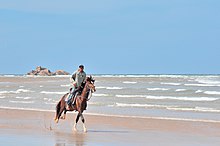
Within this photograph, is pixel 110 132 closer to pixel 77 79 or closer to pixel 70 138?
pixel 77 79

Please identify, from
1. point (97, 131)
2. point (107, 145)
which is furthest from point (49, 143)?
point (97, 131)

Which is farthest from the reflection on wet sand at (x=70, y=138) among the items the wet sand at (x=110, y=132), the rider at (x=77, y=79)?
the rider at (x=77, y=79)

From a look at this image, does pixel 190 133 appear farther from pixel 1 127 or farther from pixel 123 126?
pixel 1 127

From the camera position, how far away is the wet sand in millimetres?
12695

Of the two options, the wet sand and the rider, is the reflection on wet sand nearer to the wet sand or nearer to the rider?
the wet sand

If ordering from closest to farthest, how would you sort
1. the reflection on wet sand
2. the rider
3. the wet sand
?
1. the reflection on wet sand
2. the wet sand
3. the rider

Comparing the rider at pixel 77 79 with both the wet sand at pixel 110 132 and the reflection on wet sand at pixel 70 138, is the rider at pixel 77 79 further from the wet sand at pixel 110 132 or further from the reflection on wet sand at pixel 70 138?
the reflection on wet sand at pixel 70 138

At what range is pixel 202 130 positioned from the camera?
1572 centimetres

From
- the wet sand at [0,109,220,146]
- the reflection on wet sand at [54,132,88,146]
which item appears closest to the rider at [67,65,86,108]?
the wet sand at [0,109,220,146]

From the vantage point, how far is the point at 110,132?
15141 millimetres

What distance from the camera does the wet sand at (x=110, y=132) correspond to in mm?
12695

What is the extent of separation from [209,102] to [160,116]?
27.9ft

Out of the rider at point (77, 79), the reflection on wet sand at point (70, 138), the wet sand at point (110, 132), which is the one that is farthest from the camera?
the rider at point (77, 79)

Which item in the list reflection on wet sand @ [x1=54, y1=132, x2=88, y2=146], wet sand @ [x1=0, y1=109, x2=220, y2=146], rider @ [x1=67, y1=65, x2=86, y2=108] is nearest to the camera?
reflection on wet sand @ [x1=54, y1=132, x2=88, y2=146]
